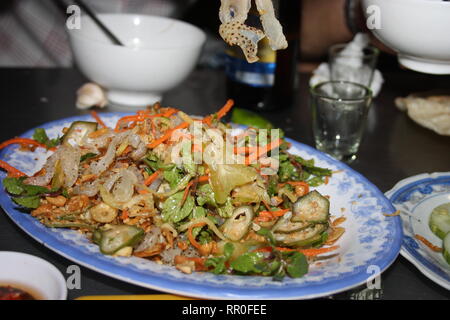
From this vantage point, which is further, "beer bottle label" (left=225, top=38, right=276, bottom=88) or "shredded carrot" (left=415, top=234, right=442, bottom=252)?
"beer bottle label" (left=225, top=38, right=276, bottom=88)

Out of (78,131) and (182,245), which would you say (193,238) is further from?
(78,131)

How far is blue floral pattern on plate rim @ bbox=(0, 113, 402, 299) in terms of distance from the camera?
85 cm

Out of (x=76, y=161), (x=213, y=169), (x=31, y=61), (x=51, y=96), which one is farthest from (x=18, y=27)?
(x=213, y=169)

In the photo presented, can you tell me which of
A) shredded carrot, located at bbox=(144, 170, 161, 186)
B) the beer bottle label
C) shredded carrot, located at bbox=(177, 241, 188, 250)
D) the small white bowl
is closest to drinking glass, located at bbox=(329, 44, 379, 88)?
the beer bottle label

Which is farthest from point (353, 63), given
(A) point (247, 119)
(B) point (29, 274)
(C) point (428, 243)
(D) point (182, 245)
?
(B) point (29, 274)

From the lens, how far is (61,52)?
2.73 metres

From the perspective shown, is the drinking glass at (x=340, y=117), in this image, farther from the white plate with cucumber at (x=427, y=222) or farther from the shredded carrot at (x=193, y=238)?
the shredded carrot at (x=193, y=238)

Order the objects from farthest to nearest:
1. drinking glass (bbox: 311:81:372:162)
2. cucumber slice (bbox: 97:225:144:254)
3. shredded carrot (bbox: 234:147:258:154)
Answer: drinking glass (bbox: 311:81:372:162), shredded carrot (bbox: 234:147:258:154), cucumber slice (bbox: 97:225:144:254)

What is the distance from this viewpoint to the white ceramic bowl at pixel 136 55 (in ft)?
5.68

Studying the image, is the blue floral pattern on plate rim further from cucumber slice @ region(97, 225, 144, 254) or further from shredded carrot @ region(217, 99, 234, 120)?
shredded carrot @ region(217, 99, 234, 120)

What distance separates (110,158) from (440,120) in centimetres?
127

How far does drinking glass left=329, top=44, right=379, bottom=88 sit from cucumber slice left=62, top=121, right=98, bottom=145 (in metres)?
1.12

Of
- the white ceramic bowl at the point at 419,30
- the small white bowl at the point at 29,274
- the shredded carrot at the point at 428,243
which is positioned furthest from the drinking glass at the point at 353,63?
the small white bowl at the point at 29,274
